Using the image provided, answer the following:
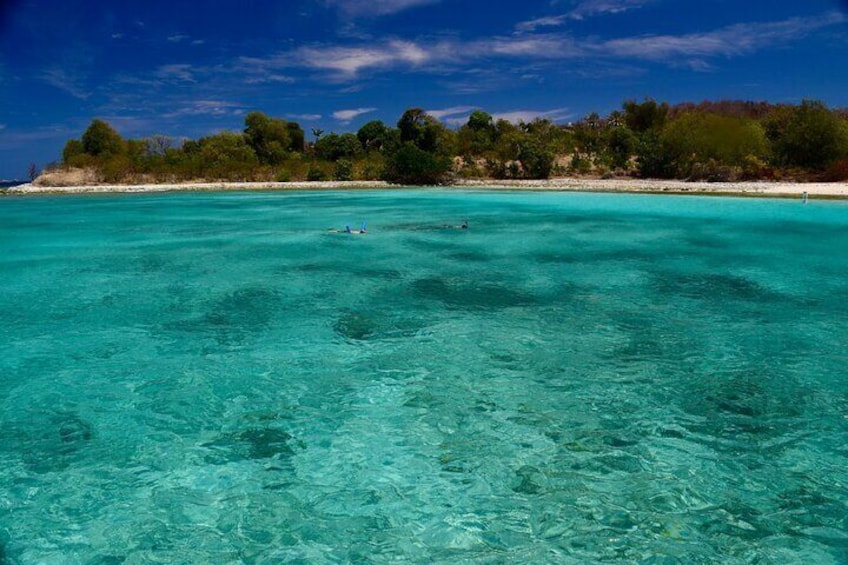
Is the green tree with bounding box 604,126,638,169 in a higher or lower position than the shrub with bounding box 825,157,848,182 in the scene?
higher

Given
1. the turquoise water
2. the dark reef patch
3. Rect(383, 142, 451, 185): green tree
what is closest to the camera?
the turquoise water

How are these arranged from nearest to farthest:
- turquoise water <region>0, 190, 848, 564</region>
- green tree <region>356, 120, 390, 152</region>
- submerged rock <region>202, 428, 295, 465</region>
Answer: turquoise water <region>0, 190, 848, 564</region> → submerged rock <region>202, 428, 295, 465</region> → green tree <region>356, 120, 390, 152</region>

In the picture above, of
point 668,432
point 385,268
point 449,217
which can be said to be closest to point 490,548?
point 668,432

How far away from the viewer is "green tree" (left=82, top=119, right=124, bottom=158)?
200ft

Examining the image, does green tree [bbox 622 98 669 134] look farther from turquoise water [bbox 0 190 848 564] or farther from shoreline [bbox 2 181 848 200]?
turquoise water [bbox 0 190 848 564]

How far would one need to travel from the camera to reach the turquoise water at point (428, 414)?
3832 mm

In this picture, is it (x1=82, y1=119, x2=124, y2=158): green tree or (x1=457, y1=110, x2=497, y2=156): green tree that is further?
(x1=82, y1=119, x2=124, y2=158): green tree

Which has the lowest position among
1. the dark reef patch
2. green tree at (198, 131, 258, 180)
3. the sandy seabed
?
the dark reef patch

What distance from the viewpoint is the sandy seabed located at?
2845 cm

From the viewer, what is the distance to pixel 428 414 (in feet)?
18.3

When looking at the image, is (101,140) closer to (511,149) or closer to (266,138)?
(266,138)

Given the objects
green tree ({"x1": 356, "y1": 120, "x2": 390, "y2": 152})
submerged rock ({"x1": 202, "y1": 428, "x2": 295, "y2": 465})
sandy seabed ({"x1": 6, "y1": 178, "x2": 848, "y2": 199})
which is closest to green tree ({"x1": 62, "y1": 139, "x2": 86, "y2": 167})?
sandy seabed ({"x1": 6, "y1": 178, "x2": 848, "y2": 199})

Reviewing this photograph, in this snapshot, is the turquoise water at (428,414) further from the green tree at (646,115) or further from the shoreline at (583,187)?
the green tree at (646,115)

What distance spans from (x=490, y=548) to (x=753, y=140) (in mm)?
40975
